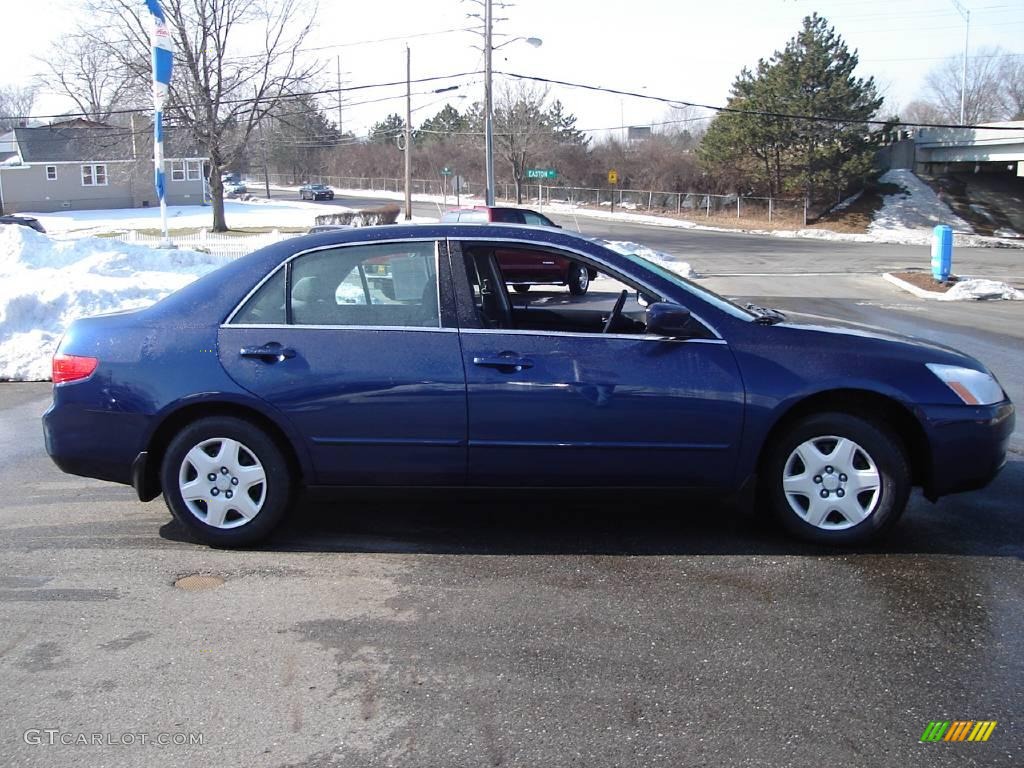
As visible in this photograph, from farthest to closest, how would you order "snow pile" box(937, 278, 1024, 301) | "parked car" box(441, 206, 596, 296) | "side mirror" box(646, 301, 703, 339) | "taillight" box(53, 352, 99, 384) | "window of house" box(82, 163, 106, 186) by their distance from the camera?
"window of house" box(82, 163, 106, 186) < "snow pile" box(937, 278, 1024, 301) < "parked car" box(441, 206, 596, 296) < "taillight" box(53, 352, 99, 384) < "side mirror" box(646, 301, 703, 339)

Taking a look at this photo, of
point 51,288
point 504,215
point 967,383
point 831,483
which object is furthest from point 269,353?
point 504,215

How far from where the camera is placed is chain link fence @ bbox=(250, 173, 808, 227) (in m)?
56.8

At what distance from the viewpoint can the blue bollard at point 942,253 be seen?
21.6m

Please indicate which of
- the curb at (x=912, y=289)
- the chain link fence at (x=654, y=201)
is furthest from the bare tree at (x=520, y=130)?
the curb at (x=912, y=289)

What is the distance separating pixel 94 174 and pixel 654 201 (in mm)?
38475

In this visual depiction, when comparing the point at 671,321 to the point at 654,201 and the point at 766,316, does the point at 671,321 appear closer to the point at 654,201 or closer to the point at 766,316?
the point at 766,316

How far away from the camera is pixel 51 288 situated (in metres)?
11.1

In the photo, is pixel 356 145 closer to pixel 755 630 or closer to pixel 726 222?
pixel 726 222

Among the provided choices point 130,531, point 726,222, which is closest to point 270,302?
point 130,531

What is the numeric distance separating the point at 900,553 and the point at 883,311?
547 inches

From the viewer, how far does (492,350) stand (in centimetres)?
461

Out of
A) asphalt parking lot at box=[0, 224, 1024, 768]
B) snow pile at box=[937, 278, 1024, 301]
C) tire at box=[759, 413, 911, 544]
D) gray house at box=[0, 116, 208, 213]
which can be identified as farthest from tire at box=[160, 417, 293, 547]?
gray house at box=[0, 116, 208, 213]

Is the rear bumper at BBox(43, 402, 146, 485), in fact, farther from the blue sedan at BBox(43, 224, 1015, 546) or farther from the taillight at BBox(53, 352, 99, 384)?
the taillight at BBox(53, 352, 99, 384)

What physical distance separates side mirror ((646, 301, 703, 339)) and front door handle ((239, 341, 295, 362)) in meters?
1.77
